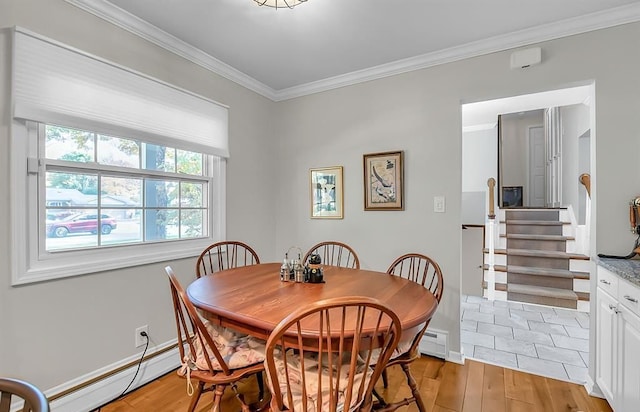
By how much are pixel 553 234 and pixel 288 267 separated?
4.52 metres

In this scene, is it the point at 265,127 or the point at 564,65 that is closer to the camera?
the point at 564,65

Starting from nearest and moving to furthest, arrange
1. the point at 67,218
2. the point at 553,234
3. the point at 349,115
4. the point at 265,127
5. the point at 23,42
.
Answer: the point at 23,42
the point at 67,218
the point at 349,115
the point at 265,127
the point at 553,234

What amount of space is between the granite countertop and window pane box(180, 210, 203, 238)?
9.32ft

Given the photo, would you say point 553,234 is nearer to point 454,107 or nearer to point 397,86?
point 454,107

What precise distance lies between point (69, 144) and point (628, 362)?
329cm

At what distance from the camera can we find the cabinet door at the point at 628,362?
145 cm

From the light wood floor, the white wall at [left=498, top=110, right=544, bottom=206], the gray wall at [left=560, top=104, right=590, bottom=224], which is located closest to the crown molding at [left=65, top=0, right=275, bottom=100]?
the light wood floor

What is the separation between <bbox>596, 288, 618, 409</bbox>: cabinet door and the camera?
1724 mm

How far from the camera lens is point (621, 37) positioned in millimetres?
2035

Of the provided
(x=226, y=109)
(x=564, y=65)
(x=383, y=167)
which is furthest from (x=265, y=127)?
(x=564, y=65)

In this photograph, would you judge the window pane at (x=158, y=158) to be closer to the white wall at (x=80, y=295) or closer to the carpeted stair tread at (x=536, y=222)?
the white wall at (x=80, y=295)

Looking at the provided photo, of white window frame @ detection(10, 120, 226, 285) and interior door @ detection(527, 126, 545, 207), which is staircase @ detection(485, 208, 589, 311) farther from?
white window frame @ detection(10, 120, 226, 285)

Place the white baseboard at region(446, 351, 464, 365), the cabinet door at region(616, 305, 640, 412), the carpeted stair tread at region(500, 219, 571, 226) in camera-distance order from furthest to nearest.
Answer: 1. the carpeted stair tread at region(500, 219, 571, 226)
2. the white baseboard at region(446, 351, 464, 365)
3. the cabinet door at region(616, 305, 640, 412)

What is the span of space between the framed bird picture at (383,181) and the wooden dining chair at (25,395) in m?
2.48
